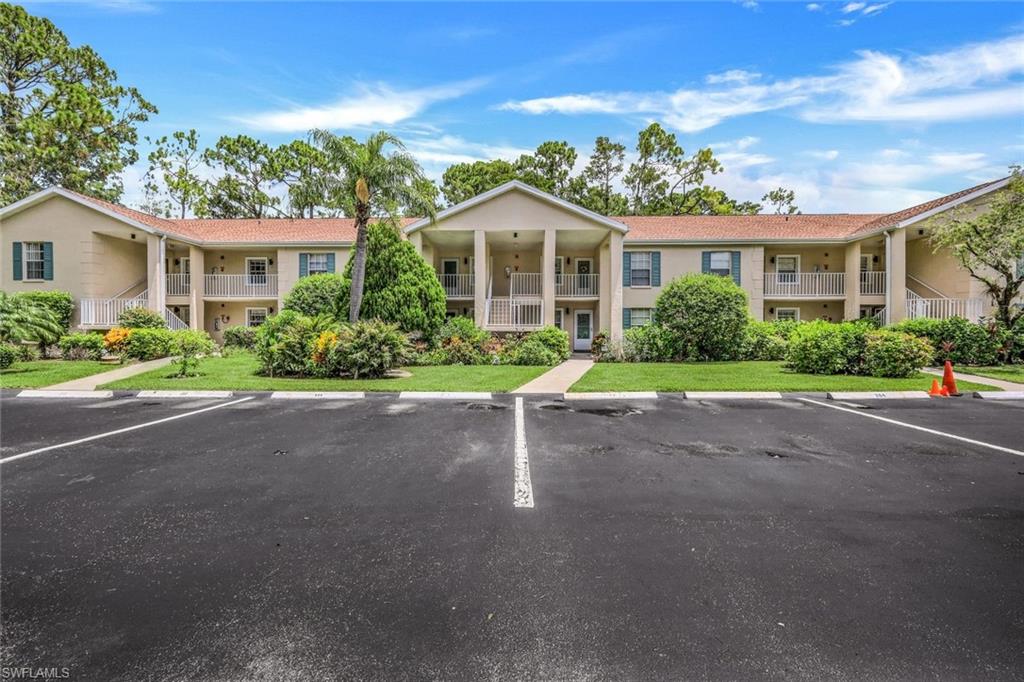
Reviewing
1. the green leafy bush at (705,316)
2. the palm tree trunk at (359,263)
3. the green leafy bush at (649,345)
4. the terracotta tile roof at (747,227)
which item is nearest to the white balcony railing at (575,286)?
the terracotta tile roof at (747,227)

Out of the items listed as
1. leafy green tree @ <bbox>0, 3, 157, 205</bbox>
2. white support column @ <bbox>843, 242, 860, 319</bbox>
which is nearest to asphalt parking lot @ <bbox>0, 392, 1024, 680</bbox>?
white support column @ <bbox>843, 242, 860, 319</bbox>

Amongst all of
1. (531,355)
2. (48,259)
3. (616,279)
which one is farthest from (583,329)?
(48,259)

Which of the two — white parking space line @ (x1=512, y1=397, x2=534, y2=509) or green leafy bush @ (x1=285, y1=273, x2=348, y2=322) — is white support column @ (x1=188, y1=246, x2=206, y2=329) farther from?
white parking space line @ (x1=512, y1=397, x2=534, y2=509)

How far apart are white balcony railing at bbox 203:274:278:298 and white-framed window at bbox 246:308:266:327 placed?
3.91ft

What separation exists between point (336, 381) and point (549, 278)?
993cm

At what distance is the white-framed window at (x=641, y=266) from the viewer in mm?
22328

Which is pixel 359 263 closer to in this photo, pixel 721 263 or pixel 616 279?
pixel 616 279

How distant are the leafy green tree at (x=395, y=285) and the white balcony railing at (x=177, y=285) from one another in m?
11.1

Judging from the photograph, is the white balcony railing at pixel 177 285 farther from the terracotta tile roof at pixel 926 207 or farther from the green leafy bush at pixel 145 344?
the terracotta tile roof at pixel 926 207

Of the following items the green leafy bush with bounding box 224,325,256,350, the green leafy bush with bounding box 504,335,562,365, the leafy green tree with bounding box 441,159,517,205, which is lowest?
the green leafy bush with bounding box 504,335,562,365

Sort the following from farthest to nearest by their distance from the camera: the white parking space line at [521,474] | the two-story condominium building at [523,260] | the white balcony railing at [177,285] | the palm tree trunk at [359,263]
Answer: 1. the white balcony railing at [177,285]
2. the two-story condominium building at [523,260]
3. the palm tree trunk at [359,263]
4. the white parking space line at [521,474]

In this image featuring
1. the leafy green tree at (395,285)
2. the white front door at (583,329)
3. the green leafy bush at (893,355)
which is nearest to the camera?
the green leafy bush at (893,355)

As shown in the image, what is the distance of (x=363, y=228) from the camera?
15.9m

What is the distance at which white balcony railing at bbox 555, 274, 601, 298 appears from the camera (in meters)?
22.7
